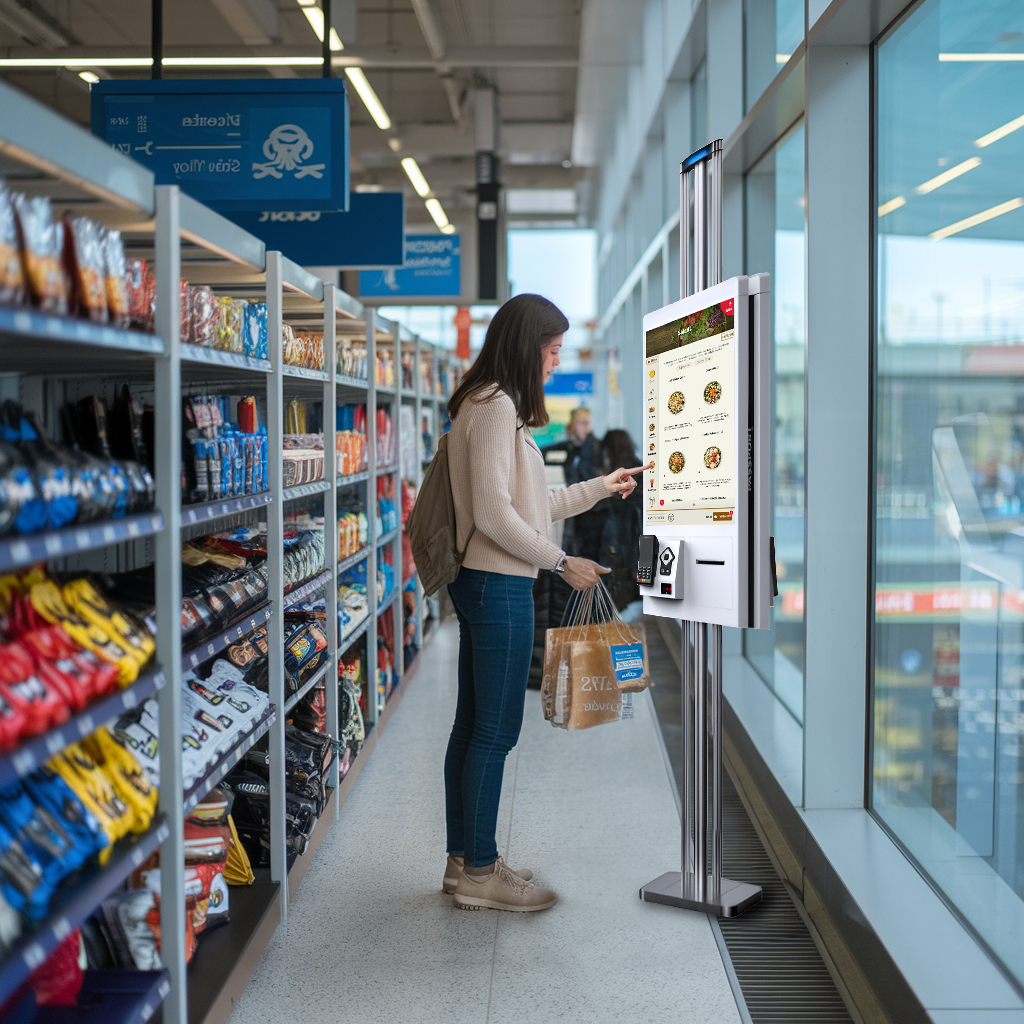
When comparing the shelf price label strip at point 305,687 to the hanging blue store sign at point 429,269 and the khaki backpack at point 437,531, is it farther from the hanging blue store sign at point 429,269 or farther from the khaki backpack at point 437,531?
the hanging blue store sign at point 429,269

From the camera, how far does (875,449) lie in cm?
334

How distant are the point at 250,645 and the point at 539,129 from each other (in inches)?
544

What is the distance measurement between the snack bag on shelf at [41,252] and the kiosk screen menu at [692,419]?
1.67 m

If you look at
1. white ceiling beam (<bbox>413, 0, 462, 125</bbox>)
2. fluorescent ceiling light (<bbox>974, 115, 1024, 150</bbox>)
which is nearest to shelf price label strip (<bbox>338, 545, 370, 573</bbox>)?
fluorescent ceiling light (<bbox>974, 115, 1024, 150</bbox>)

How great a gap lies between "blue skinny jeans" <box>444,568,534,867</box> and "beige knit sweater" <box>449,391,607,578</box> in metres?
0.07

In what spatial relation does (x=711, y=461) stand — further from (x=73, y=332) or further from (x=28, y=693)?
(x=28, y=693)

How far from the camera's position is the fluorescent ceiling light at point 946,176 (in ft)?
8.54

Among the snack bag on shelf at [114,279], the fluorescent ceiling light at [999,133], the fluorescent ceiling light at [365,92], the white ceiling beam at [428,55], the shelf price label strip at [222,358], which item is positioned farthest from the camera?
the white ceiling beam at [428,55]

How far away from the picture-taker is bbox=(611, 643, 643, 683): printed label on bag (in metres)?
3.09

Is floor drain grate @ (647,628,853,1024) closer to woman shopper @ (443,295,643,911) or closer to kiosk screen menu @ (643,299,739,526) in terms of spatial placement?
woman shopper @ (443,295,643,911)

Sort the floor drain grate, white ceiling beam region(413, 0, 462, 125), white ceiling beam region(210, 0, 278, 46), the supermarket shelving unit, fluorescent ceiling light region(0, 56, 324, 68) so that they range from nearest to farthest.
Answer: the supermarket shelving unit, the floor drain grate, fluorescent ceiling light region(0, 56, 324, 68), white ceiling beam region(413, 0, 462, 125), white ceiling beam region(210, 0, 278, 46)

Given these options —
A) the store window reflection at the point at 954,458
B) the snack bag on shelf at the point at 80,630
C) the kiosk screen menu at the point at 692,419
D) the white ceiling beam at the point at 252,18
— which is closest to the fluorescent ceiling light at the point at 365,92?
the white ceiling beam at the point at 252,18

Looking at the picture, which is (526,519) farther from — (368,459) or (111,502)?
(368,459)

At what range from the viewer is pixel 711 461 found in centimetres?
280
